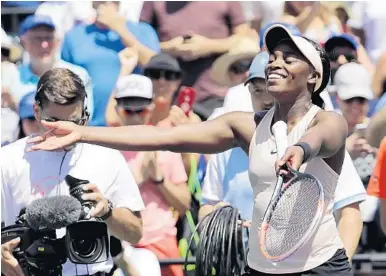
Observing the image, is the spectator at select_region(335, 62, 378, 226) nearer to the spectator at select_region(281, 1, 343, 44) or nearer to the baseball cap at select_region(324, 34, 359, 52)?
the baseball cap at select_region(324, 34, 359, 52)

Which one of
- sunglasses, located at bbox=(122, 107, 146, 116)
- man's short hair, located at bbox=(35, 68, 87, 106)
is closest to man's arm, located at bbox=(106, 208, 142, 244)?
man's short hair, located at bbox=(35, 68, 87, 106)

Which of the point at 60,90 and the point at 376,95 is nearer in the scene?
the point at 60,90

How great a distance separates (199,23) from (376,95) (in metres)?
1.47

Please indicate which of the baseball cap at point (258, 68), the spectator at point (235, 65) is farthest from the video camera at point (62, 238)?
the spectator at point (235, 65)

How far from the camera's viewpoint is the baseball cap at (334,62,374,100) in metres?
7.85

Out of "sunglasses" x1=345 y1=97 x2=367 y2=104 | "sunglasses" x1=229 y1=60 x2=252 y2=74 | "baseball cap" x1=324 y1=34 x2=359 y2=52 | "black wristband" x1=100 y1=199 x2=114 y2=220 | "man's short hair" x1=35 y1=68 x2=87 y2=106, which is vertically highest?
"baseball cap" x1=324 y1=34 x2=359 y2=52

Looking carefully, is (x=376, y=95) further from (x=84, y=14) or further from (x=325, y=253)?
(x=325, y=253)

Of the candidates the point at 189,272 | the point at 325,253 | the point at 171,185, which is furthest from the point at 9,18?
the point at 325,253

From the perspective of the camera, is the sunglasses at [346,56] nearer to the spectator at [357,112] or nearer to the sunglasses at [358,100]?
the spectator at [357,112]

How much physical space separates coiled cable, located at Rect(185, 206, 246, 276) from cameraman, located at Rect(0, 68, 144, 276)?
14.0 inches

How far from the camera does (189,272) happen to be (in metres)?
6.76

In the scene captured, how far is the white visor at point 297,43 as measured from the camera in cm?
495

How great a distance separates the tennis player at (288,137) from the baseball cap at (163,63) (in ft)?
10.9

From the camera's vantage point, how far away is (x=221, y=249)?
5984mm
